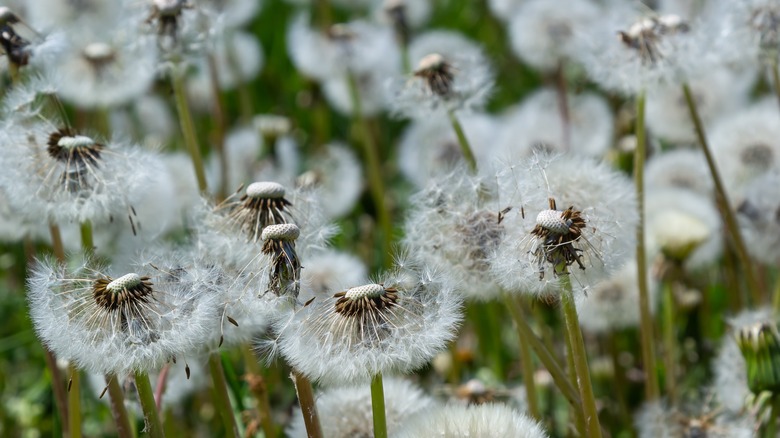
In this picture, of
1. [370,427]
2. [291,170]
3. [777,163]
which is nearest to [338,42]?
[291,170]

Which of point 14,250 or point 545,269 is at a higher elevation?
point 14,250

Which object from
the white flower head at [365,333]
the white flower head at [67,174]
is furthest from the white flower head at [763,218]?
the white flower head at [67,174]

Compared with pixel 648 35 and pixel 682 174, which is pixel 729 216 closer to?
pixel 648 35

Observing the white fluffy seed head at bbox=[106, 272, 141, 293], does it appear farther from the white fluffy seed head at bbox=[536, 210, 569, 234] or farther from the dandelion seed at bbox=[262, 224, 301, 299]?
the white fluffy seed head at bbox=[536, 210, 569, 234]

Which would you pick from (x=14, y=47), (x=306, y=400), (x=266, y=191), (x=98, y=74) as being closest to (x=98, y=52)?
(x=98, y=74)

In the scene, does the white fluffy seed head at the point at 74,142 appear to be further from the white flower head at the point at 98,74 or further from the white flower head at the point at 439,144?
the white flower head at the point at 439,144

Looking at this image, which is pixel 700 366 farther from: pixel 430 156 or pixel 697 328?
pixel 430 156

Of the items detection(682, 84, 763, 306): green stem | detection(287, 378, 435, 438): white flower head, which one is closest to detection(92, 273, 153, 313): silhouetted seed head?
detection(287, 378, 435, 438): white flower head
